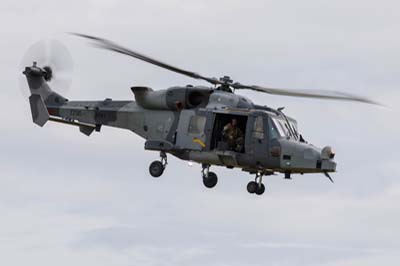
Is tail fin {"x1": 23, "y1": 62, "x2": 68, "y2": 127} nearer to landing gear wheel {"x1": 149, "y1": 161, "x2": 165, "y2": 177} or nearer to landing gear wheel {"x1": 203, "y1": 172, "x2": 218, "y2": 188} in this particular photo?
landing gear wheel {"x1": 149, "y1": 161, "x2": 165, "y2": 177}

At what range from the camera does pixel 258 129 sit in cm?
3950

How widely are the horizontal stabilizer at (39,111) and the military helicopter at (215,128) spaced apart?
2580 millimetres

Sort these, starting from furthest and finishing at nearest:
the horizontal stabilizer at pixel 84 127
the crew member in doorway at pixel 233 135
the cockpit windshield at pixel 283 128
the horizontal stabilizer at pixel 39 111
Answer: the horizontal stabilizer at pixel 39 111 < the horizontal stabilizer at pixel 84 127 < the crew member in doorway at pixel 233 135 < the cockpit windshield at pixel 283 128

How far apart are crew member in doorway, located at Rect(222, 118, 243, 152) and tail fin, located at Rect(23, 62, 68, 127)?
7795 millimetres

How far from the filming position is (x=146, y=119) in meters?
41.8

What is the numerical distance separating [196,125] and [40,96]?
7.94m

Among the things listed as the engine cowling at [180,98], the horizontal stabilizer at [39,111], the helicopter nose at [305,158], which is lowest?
the helicopter nose at [305,158]

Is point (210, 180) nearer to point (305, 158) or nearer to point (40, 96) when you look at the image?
point (305, 158)

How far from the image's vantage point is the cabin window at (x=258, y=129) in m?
39.5

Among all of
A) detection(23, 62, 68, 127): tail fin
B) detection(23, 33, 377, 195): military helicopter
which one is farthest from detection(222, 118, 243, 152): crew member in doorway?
detection(23, 62, 68, 127): tail fin

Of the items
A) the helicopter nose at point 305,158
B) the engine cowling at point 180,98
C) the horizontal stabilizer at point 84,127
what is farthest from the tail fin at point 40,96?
the helicopter nose at point 305,158

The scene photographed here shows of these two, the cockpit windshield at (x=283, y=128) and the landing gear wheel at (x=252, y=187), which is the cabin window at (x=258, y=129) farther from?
the landing gear wheel at (x=252, y=187)

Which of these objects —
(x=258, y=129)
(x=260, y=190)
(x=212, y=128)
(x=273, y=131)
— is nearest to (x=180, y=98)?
(x=212, y=128)

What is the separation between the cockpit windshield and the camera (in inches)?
1558
